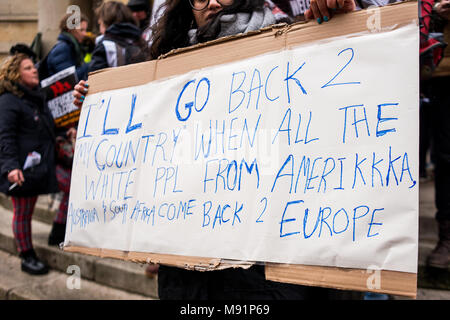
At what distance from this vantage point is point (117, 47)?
2.58m

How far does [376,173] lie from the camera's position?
867 millimetres

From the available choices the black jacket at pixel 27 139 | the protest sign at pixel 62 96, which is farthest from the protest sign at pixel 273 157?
the black jacket at pixel 27 139

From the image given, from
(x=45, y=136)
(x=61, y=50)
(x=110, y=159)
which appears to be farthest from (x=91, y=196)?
(x=61, y=50)

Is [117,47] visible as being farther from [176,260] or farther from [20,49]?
[176,260]

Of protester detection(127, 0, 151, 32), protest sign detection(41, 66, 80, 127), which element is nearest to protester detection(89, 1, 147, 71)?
protest sign detection(41, 66, 80, 127)

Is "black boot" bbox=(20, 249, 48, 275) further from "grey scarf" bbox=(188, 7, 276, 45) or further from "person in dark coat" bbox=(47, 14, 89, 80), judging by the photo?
"grey scarf" bbox=(188, 7, 276, 45)

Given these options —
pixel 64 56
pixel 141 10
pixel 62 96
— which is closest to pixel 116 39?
pixel 62 96

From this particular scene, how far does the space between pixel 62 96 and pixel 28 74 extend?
2.10 ft

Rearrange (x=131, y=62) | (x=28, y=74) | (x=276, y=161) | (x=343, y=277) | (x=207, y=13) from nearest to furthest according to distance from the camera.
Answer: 1. (x=343, y=277)
2. (x=276, y=161)
3. (x=207, y=13)
4. (x=131, y=62)
5. (x=28, y=74)

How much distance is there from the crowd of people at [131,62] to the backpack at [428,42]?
2.3 inches

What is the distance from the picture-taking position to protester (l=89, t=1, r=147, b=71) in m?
2.53

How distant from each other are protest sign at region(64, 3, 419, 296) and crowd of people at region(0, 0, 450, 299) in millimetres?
133
